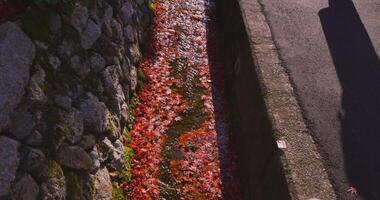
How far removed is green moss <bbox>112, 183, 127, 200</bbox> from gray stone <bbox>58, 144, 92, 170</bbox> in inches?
30.2

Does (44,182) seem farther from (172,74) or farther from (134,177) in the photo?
(172,74)

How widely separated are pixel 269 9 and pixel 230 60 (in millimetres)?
1572

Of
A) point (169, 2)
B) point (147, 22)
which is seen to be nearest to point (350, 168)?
point (147, 22)

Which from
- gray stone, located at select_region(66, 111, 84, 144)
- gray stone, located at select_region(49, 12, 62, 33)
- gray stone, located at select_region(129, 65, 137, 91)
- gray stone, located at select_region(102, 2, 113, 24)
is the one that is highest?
gray stone, located at select_region(49, 12, 62, 33)

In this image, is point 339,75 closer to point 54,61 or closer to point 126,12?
point 126,12

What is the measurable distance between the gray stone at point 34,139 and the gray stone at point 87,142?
2.49 ft

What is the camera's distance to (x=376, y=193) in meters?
5.02

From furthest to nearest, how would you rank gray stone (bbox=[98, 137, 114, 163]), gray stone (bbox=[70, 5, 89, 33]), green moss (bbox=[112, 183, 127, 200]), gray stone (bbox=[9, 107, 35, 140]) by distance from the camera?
green moss (bbox=[112, 183, 127, 200]) < gray stone (bbox=[98, 137, 114, 163]) < gray stone (bbox=[70, 5, 89, 33]) < gray stone (bbox=[9, 107, 35, 140])

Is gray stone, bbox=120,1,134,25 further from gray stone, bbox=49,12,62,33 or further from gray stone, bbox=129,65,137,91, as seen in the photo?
gray stone, bbox=49,12,62,33

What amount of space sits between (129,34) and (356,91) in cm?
418

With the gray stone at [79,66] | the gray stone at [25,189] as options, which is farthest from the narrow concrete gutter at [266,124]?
the gray stone at [25,189]

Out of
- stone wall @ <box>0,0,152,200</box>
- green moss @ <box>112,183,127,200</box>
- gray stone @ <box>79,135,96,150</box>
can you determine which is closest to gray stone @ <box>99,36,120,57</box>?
stone wall @ <box>0,0,152,200</box>

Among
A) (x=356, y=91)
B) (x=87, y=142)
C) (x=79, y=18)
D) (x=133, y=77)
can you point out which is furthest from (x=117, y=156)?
(x=356, y=91)

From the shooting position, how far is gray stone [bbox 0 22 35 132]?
3893 mm
